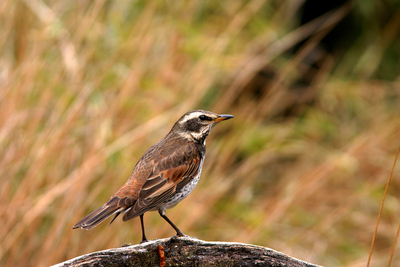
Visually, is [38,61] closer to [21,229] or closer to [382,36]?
[21,229]

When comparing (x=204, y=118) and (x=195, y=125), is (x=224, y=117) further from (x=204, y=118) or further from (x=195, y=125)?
(x=195, y=125)

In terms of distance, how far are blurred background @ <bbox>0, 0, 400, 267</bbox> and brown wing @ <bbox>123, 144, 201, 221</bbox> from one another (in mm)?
666

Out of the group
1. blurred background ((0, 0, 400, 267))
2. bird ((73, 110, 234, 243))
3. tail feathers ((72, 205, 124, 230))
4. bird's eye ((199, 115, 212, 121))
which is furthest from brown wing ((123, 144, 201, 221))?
blurred background ((0, 0, 400, 267))

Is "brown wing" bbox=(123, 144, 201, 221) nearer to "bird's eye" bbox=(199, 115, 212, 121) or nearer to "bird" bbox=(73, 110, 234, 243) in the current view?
"bird" bbox=(73, 110, 234, 243)

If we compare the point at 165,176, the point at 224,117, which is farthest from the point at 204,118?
the point at 165,176

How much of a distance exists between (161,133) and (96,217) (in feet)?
7.35

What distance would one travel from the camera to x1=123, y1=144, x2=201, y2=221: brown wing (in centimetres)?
309

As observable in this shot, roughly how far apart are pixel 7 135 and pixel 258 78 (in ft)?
14.7

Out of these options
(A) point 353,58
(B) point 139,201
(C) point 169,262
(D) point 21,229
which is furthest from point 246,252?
(A) point 353,58

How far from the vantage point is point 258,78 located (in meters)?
7.63

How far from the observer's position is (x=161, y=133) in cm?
502

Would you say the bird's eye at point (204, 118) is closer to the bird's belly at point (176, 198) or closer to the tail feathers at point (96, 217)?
the bird's belly at point (176, 198)

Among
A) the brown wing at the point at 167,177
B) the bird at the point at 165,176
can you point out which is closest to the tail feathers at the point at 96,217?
the bird at the point at 165,176

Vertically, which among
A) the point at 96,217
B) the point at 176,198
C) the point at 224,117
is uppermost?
the point at 224,117
